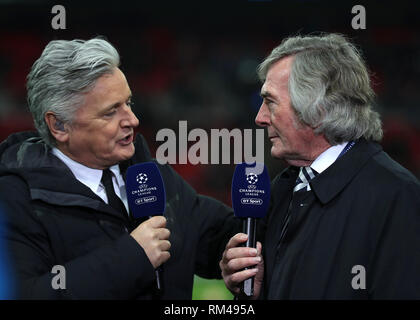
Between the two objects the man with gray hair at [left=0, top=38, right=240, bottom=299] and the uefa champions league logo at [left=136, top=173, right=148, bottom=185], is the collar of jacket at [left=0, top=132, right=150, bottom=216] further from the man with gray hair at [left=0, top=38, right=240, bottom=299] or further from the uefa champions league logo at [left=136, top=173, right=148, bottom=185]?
the uefa champions league logo at [left=136, top=173, right=148, bottom=185]

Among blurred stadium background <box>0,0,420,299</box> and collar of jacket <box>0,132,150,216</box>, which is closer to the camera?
Result: collar of jacket <box>0,132,150,216</box>

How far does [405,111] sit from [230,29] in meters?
2.94

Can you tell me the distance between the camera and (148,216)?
2.01 meters

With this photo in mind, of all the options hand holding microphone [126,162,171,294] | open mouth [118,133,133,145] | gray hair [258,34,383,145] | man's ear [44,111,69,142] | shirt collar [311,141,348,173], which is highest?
gray hair [258,34,383,145]

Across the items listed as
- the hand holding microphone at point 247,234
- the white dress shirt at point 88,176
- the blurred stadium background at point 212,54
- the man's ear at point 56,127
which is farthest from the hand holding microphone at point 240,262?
the blurred stadium background at point 212,54

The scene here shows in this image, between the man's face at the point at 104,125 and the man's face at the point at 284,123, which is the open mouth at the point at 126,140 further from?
the man's face at the point at 284,123

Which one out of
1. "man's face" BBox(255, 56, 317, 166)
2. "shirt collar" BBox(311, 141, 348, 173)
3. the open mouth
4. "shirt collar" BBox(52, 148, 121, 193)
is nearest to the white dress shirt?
"shirt collar" BBox(52, 148, 121, 193)

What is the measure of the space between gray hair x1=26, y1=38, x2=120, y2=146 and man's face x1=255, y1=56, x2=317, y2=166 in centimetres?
54

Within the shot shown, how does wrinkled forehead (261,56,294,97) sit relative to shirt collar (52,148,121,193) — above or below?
above

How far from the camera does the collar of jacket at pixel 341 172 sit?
6.22 ft

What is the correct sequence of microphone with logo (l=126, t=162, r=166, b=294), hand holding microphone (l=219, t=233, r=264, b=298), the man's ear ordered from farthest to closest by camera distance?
the man's ear, microphone with logo (l=126, t=162, r=166, b=294), hand holding microphone (l=219, t=233, r=264, b=298)

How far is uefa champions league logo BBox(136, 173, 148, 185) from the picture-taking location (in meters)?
2.01

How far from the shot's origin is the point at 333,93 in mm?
1992

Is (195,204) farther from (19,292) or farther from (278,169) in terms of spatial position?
(278,169)
